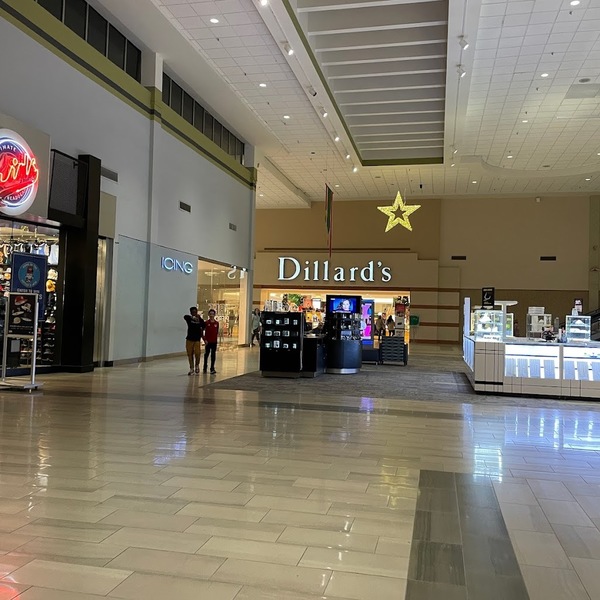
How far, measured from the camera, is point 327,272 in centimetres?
2686

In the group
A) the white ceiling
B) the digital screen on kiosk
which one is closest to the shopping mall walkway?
the digital screen on kiosk

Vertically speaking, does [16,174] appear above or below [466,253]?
below

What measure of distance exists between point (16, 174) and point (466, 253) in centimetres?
2165

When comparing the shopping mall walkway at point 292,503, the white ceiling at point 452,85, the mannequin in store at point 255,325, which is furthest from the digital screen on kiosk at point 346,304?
the shopping mall walkway at point 292,503

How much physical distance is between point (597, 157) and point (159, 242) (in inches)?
606

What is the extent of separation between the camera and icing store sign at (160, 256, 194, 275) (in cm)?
1405

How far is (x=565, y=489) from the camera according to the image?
399 centimetres

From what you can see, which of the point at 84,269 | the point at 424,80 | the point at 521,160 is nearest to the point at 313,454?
the point at 84,269

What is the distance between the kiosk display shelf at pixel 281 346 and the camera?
10.8m

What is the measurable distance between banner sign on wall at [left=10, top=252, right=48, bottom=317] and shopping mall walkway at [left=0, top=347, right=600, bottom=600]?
88.6 inches

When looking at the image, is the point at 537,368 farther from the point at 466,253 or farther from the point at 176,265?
the point at 466,253

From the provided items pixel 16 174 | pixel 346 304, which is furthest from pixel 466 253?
pixel 16 174

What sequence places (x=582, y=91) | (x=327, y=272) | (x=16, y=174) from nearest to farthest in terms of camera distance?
(x=16, y=174), (x=582, y=91), (x=327, y=272)

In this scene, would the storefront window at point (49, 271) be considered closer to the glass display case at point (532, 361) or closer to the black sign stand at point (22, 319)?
the black sign stand at point (22, 319)
